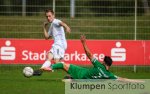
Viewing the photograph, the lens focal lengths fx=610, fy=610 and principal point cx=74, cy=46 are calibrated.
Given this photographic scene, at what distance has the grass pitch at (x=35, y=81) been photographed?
1502 centimetres

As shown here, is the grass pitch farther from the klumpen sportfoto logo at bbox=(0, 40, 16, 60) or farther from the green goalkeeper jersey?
the green goalkeeper jersey

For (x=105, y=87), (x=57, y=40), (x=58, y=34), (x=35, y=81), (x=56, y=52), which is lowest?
(x=35, y=81)

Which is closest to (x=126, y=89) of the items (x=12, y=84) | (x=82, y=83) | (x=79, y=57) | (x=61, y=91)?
(x=82, y=83)

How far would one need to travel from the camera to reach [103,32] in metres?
23.4

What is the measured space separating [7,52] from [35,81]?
3797 millimetres

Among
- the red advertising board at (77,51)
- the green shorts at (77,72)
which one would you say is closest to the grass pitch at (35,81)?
the red advertising board at (77,51)

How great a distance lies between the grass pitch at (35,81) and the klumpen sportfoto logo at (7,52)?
52 cm

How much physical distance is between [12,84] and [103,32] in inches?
299

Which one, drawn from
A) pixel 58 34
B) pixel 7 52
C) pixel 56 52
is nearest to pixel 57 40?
pixel 58 34

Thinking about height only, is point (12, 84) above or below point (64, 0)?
below

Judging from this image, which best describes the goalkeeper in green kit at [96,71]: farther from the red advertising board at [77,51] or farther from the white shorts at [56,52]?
the red advertising board at [77,51]

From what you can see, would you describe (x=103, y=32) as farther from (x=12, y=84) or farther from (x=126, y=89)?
(x=126, y=89)

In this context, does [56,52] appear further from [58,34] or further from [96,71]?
[96,71]

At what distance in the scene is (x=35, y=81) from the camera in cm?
1747
